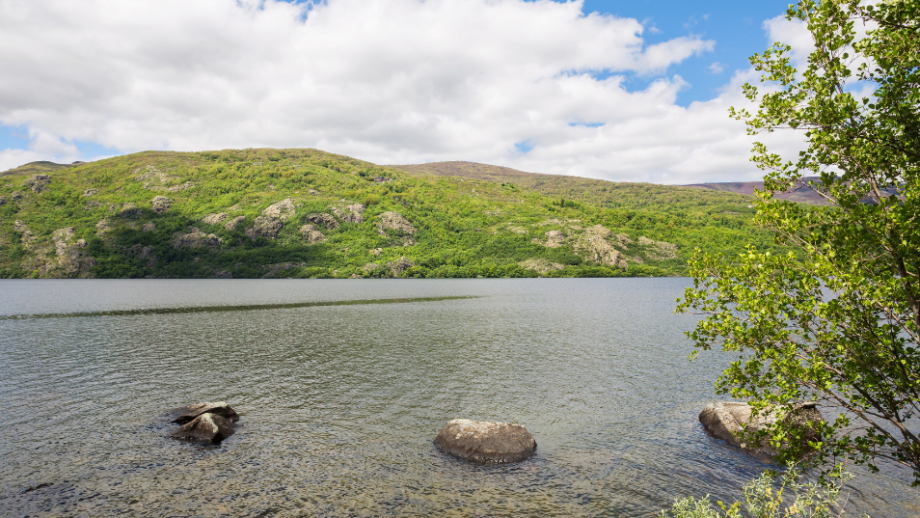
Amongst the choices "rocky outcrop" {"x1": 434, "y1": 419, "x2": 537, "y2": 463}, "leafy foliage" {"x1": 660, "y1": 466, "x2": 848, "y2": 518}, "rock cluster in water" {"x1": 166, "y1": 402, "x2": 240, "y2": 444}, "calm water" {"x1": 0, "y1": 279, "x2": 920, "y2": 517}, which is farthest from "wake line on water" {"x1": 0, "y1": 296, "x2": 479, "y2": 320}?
"leafy foliage" {"x1": 660, "y1": 466, "x2": 848, "y2": 518}

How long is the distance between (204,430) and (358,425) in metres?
8.66

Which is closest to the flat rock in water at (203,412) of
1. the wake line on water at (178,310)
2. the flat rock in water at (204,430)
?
the flat rock in water at (204,430)

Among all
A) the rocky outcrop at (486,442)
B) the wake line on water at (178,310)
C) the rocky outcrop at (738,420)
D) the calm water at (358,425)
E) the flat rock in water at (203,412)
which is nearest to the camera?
the calm water at (358,425)

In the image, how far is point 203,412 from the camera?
27203mm

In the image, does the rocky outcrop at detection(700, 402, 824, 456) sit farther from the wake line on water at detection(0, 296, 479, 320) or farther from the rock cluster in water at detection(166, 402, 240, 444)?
the wake line on water at detection(0, 296, 479, 320)

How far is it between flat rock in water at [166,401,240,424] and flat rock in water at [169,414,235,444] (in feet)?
2.92

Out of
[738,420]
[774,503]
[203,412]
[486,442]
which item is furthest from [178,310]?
[774,503]

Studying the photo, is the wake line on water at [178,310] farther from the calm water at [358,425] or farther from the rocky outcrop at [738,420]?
the rocky outcrop at [738,420]

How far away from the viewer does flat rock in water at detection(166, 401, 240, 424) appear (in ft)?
89.8

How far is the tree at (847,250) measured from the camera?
32.6 feet

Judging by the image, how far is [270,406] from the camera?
3164 centimetres

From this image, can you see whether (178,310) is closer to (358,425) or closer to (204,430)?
(204,430)

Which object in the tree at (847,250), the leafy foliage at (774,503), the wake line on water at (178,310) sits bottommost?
the wake line on water at (178,310)

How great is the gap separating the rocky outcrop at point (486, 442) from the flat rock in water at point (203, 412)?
13.6 m
